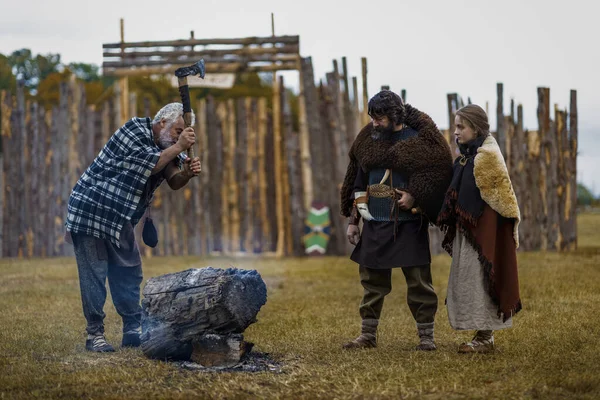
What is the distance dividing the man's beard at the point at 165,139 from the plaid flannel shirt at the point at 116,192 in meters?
0.06

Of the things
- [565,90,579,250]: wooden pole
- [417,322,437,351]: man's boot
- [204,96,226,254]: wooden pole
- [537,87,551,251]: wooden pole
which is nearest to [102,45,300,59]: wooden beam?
[204,96,226,254]: wooden pole

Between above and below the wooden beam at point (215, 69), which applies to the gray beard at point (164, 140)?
below

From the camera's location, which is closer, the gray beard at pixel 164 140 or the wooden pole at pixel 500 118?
the gray beard at pixel 164 140

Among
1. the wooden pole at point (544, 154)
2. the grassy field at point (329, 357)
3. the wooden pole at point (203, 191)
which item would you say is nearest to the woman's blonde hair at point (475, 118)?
the grassy field at point (329, 357)

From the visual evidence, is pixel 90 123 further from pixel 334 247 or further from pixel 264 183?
pixel 334 247

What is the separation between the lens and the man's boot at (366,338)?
19.5 ft

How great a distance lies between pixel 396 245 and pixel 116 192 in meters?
1.89

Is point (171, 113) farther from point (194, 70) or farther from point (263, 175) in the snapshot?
point (263, 175)

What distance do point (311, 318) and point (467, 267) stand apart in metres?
2.03

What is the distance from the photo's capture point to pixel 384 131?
6000 millimetres

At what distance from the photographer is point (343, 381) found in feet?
15.8

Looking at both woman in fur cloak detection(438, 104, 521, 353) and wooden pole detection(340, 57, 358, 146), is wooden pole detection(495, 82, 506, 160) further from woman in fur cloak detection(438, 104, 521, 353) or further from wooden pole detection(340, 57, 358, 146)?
Answer: woman in fur cloak detection(438, 104, 521, 353)

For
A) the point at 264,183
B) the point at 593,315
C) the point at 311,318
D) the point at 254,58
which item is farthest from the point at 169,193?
the point at 593,315

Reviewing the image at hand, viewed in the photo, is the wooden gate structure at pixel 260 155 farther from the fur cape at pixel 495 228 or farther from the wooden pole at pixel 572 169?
the fur cape at pixel 495 228
